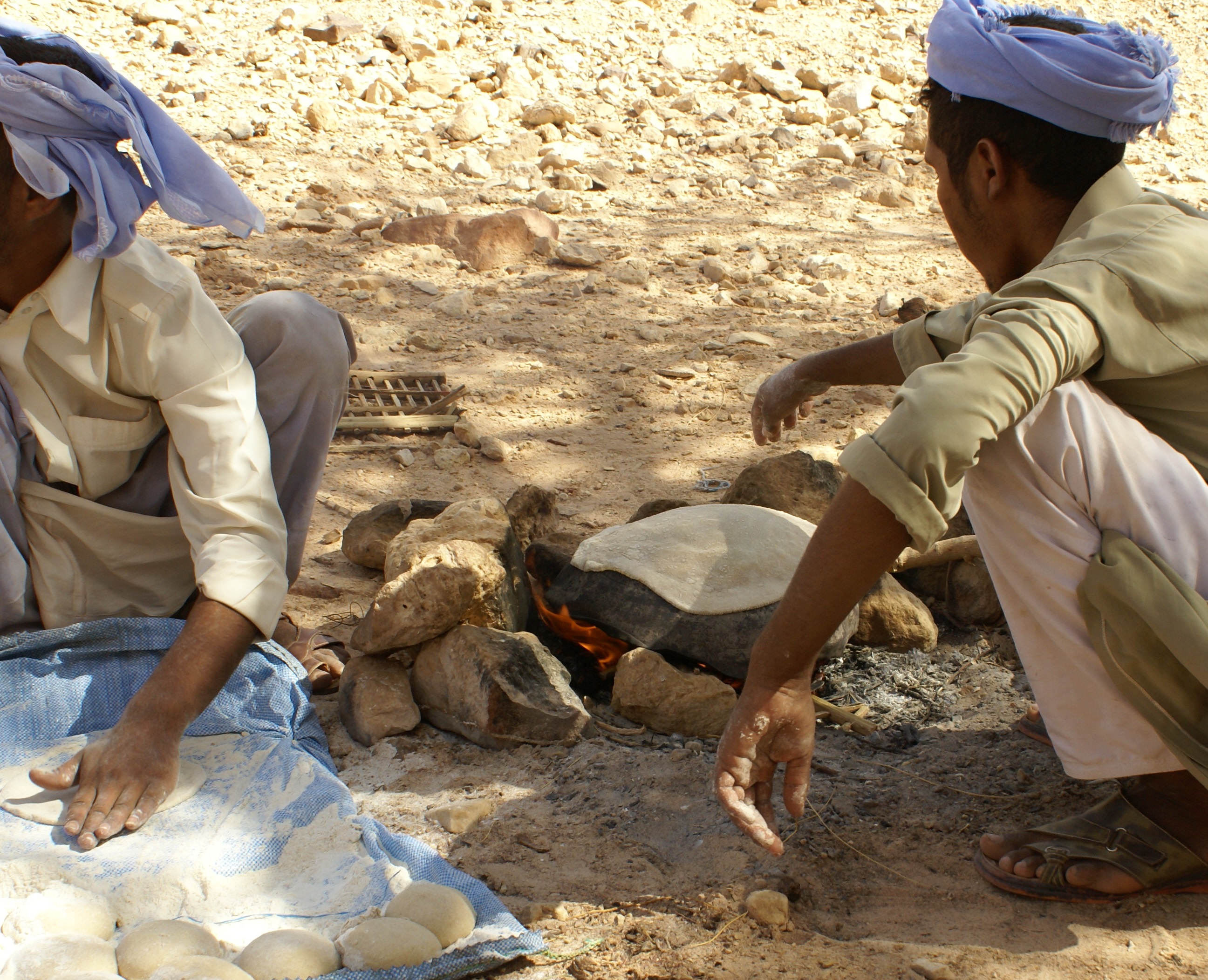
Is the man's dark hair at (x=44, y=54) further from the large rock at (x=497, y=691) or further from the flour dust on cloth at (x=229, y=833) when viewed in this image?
the large rock at (x=497, y=691)

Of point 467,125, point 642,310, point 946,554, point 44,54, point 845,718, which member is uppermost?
Result: point 44,54

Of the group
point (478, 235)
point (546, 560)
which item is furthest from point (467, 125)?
point (546, 560)

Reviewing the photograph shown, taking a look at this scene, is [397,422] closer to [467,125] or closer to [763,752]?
[763,752]

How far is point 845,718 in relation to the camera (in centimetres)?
245

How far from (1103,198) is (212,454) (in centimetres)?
169

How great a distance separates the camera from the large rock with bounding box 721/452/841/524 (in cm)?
305

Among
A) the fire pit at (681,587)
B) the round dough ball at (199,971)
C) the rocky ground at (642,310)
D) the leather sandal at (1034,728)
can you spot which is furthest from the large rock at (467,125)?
the round dough ball at (199,971)

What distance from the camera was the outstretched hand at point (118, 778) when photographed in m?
1.81

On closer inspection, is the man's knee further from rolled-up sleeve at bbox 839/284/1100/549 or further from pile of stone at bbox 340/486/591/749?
rolled-up sleeve at bbox 839/284/1100/549

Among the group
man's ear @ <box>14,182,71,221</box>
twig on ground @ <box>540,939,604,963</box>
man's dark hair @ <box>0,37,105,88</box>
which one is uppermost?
man's dark hair @ <box>0,37,105,88</box>

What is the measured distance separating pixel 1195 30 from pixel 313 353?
979 centimetres

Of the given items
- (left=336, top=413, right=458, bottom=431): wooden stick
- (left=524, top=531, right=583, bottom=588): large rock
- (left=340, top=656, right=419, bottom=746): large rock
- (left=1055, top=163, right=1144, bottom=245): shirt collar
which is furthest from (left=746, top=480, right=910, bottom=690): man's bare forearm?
(left=336, top=413, right=458, bottom=431): wooden stick

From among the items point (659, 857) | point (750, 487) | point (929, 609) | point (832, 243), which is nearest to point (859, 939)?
point (659, 857)

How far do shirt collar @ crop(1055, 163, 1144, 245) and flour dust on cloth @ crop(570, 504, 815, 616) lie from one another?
3.22ft
